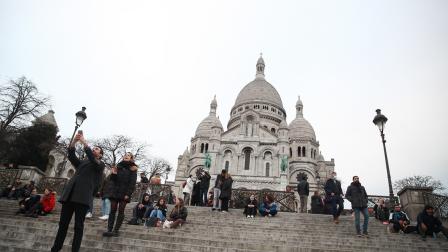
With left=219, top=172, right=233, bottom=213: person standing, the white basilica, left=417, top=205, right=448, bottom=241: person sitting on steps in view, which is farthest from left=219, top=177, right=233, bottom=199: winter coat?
the white basilica

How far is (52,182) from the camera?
15.6m

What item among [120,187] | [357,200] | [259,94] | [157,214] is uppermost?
[259,94]

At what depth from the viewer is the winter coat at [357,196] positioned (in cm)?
915

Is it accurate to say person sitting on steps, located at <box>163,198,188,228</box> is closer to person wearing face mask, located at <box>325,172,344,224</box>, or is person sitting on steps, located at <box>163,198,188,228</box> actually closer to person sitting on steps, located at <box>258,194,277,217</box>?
person sitting on steps, located at <box>258,194,277,217</box>

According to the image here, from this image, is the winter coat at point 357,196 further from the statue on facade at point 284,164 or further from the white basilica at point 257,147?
the statue on facade at point 284,164

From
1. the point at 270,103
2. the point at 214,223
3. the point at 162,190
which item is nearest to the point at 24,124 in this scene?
the point at 162,190

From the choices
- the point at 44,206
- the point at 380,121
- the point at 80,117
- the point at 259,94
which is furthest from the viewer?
the point at 259,94

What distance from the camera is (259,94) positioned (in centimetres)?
5541

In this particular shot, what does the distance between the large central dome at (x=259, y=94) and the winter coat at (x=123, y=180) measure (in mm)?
47876

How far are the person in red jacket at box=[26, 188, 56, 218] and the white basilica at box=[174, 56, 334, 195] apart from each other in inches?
1018

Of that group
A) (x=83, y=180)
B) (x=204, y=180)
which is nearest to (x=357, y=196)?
(x=204, y=180)

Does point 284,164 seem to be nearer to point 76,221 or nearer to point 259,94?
point 259,94

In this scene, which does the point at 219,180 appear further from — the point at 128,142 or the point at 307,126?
the point at 307,126

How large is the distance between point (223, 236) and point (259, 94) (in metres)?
48.5
